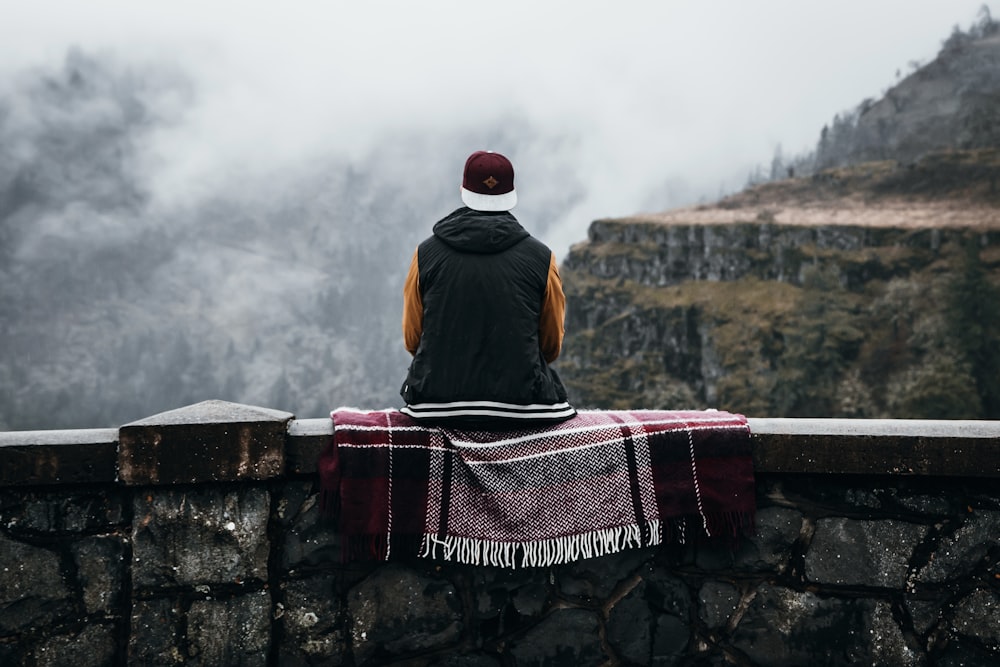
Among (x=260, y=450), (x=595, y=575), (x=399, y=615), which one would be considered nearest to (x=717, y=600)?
(x=595, y=575)

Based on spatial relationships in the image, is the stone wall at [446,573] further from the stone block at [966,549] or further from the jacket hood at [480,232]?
the jacket hood at [480,232]

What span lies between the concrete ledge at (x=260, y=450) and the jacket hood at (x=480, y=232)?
2.72 feet

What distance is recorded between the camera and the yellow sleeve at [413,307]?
322cm

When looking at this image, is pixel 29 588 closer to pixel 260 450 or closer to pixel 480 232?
pixel 260 450

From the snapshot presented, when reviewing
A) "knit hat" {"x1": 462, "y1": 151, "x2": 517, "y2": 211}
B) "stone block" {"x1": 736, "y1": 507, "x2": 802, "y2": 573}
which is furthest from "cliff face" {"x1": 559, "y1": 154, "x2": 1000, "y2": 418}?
"knit hat" {"x1": 462, "y1": 151, "x2": 517, "y2": 211}

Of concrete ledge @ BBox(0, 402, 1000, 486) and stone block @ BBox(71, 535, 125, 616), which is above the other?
concrete ledge @ BBox(0, 402, 1000, 486)

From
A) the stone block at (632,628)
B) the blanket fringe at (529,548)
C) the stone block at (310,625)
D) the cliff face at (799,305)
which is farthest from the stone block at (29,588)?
the cliff face at (799,305)

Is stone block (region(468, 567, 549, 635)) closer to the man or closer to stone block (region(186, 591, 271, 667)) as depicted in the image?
the man

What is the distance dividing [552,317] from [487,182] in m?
0.59

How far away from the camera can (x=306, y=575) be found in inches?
117

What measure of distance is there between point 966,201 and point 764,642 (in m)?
92.6

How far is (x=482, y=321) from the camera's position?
3.00m

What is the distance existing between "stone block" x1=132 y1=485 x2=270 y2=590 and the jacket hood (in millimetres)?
1182

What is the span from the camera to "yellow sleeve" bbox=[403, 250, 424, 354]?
3223 millimetres
